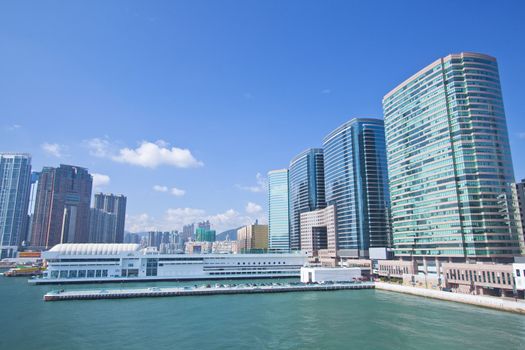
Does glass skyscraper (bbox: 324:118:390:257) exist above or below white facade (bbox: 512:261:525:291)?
above

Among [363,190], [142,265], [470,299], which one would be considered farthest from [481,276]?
[142,265]

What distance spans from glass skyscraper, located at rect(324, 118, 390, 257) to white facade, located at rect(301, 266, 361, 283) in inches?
1297

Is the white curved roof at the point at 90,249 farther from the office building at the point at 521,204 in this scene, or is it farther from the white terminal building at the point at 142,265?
the office building at the point at 521,204

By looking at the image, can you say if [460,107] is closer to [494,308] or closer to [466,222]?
[466,222]

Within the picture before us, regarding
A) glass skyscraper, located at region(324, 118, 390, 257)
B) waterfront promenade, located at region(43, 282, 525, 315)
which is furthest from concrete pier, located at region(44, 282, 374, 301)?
glass skyscraper, located at region(324, 118, 390, 257)

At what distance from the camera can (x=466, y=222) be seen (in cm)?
10719

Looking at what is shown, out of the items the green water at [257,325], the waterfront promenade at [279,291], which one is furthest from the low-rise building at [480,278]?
the green water at [257,325]

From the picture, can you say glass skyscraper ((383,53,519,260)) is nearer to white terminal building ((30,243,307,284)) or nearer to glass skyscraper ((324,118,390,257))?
glass skyscraper ((324,118,390,257))

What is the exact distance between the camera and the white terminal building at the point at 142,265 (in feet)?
497

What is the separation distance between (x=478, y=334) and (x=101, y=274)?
149443 mm

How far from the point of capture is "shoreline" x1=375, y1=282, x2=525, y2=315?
74500mm

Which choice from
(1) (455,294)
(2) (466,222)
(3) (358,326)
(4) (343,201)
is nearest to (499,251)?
(2) (466,222)

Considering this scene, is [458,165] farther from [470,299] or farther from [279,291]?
[279,291]

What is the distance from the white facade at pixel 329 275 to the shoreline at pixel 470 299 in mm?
27154
